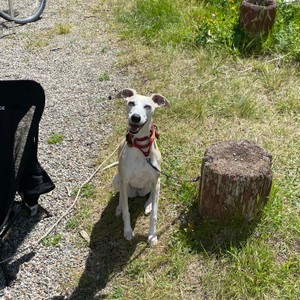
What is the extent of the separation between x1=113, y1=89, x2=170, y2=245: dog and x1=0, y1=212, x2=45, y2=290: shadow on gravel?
2.47 ft

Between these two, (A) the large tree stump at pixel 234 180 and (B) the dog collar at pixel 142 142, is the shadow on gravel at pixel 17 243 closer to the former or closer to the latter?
(B) the dog collar at pixel 142 142

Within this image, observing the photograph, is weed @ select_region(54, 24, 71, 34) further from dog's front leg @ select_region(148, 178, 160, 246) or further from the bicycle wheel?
dog's front leg @ select_region(148, 178, 160, 246)

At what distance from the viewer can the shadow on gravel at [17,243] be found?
3.25m

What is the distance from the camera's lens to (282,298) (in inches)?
115

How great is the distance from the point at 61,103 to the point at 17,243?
2250mm

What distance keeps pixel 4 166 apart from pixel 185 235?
1.42 metres

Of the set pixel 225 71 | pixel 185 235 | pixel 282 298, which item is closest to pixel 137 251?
pixel 185 235

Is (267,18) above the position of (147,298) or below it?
above

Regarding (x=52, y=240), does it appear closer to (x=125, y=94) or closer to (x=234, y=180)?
(x=125, y=94)

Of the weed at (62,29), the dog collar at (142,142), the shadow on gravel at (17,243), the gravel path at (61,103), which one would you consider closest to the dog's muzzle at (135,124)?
the dog collar at (142,142)

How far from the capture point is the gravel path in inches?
129

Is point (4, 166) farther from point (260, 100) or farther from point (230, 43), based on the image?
point (230, 43)

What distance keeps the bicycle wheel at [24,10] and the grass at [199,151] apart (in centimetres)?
132

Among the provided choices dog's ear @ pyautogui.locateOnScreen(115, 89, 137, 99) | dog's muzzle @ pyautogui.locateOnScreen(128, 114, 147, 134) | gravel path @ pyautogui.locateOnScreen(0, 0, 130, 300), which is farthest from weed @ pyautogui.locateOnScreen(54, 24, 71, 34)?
dog's muzzle @ pyautogui.locateOnScreen(128, 114, 147, 134)
